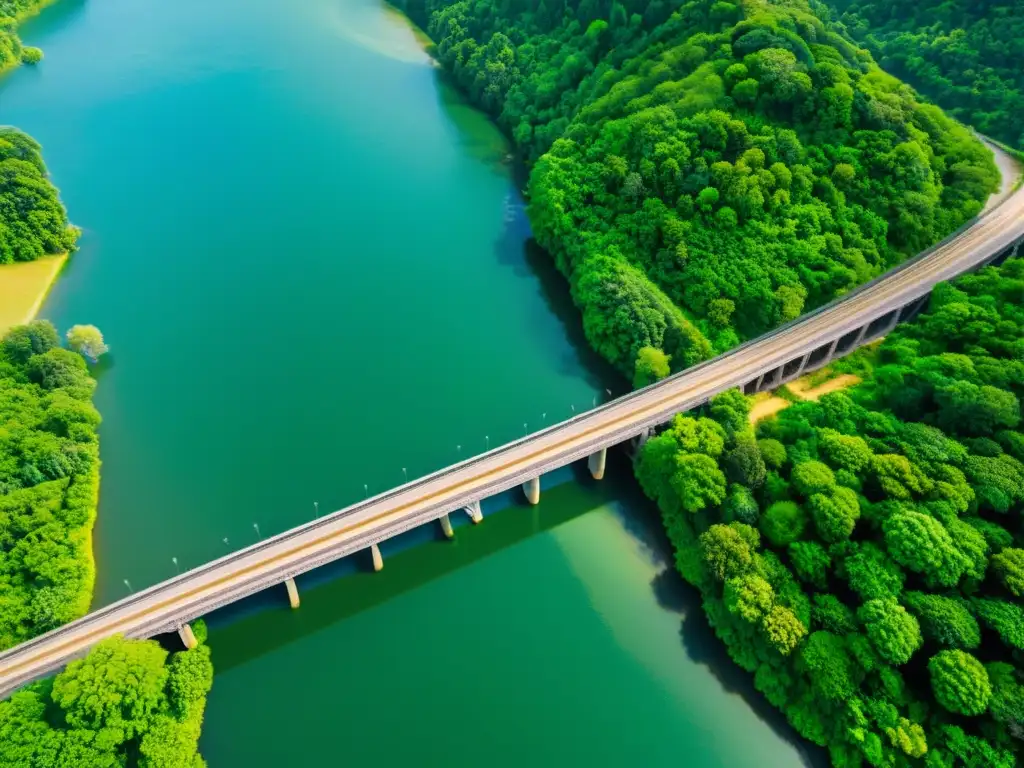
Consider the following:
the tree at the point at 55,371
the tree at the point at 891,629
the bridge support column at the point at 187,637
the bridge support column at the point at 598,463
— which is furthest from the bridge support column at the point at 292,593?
the tree at the point at 891,629

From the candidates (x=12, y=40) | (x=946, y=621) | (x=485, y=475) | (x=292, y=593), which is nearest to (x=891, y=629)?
(x=946, y=621)

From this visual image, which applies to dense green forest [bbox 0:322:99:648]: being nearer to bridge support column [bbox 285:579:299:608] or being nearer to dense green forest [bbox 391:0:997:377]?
bridge support column [bbox 285:579:299:608]

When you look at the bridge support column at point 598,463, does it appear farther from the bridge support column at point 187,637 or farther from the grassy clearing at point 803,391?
the bridge support column at point 187,637

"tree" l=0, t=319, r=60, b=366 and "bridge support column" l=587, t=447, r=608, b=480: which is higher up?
"bridge support column" l=587, t=447, r=608, b=480

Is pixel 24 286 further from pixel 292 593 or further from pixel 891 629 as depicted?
pixel 891 629

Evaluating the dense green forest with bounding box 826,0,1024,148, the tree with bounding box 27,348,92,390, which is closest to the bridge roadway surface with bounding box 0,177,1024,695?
the tree with bounding box 27,348,92,390

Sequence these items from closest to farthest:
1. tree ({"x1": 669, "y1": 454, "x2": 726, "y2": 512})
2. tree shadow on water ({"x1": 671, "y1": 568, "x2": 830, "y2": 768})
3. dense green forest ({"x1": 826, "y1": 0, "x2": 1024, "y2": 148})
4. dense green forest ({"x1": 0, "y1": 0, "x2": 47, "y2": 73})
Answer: tree shadow on water ({"x1": 671, "y1": 568, "x2": 830, "y2": 768}) < tree ({"x1": 669, "y1": 454, "x2": 726, "y2": 512}) < dense green forest ({"x1": 826, "y1": 0, "x2": 1024, "y2": 148}) < dense green forest ({"x1": 0, "y1": 0, "x2": 47, "y2": 73})

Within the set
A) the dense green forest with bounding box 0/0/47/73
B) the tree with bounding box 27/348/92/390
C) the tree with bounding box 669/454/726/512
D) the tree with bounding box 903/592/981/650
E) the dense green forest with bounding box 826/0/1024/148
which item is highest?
the dense green forest with bounding box 826/0/1024/148
